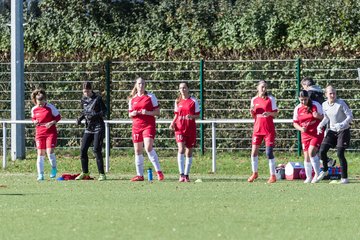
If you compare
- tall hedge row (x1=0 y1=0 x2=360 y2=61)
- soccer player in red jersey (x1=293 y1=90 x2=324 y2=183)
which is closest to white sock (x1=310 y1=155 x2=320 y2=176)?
soccer player in red jersey (x1=293 y1=90 x2=324 y2=183)

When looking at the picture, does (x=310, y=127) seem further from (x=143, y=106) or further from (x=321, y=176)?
(x=143, y=106)

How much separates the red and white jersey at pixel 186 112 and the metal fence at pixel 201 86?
19.9 ft

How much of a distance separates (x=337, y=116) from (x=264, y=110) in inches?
58.8

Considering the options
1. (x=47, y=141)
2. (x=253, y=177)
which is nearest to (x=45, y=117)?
(x=47, y=141)

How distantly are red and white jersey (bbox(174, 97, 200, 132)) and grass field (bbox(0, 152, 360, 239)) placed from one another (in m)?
1.06

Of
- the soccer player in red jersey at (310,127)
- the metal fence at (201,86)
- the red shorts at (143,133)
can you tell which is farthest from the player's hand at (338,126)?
the metal fence at (201,86)

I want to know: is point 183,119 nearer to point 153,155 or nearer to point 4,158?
point 153,155

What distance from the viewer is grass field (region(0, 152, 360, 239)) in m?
13.1

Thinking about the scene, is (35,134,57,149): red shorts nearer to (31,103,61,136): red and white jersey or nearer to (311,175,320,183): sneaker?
(31,103,61,136): red and white jersey

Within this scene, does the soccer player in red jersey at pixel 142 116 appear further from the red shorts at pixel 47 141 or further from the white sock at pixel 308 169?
the white sock at pixel 308 169

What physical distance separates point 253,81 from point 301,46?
1.58 metres

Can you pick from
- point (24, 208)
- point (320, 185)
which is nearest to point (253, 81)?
point (320, 185)

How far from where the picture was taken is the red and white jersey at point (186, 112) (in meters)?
23.2

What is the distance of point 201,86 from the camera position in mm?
29594
